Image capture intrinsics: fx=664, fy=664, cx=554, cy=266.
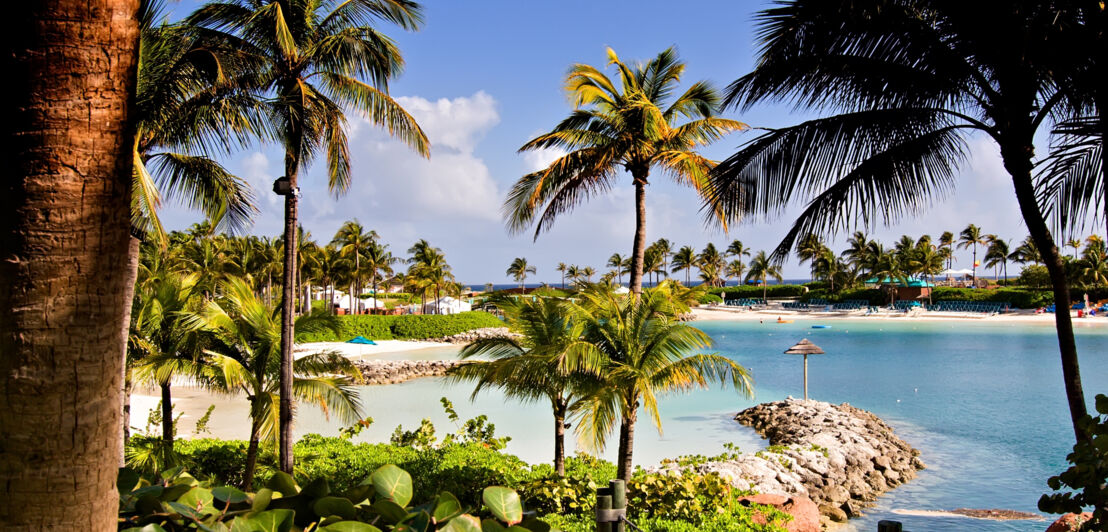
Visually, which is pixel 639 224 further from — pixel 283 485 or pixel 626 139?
pixel 283 485

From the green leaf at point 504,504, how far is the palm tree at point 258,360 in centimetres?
844

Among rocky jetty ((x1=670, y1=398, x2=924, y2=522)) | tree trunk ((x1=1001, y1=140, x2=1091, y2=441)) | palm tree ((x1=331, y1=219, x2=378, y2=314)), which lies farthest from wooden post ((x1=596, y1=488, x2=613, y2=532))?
palm tree ((x1=331, y1=219, x2=378, y2=314))

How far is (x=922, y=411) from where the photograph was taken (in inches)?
799

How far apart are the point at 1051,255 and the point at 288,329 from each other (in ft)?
28.0

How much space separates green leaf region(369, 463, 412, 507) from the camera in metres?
1.80

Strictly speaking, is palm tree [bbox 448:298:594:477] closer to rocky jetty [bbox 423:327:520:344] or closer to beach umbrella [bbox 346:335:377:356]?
beach umbrella [bbox 346:335:377:356]

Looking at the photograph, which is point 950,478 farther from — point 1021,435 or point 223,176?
point 223,176

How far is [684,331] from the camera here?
29.0 ft

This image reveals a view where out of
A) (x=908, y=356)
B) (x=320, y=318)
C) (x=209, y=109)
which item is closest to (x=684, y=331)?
(x=320, y=318)

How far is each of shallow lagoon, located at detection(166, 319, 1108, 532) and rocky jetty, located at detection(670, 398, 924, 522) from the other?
0.40 metres

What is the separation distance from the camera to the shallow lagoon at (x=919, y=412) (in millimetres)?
12773

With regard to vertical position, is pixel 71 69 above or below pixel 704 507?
above

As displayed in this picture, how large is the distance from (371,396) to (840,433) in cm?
1590

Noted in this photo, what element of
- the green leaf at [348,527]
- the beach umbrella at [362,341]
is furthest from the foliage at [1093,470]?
the beach umbrella at [362,341]
